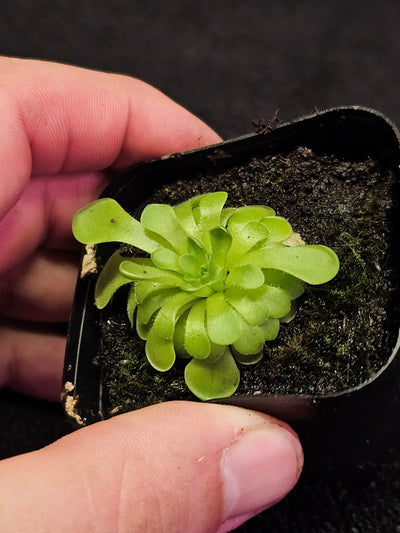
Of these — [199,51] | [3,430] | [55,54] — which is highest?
[199,51]

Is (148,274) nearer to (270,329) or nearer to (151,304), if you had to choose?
(151,304)

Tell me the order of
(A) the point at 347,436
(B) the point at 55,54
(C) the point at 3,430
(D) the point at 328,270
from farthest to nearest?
1. (B) the point at 55,54
2. (C) the point at 3,430
3. (A) the point at 347,436
4. (D) the point at 328,270

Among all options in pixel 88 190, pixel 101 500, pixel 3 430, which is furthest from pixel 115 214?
pixel 3 430

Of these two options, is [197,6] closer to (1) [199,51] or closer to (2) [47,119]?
(1) [199,51]

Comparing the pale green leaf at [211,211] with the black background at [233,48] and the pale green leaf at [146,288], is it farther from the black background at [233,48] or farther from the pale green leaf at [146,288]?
the black background at [233,48]

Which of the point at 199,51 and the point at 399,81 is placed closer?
the point at 399,81

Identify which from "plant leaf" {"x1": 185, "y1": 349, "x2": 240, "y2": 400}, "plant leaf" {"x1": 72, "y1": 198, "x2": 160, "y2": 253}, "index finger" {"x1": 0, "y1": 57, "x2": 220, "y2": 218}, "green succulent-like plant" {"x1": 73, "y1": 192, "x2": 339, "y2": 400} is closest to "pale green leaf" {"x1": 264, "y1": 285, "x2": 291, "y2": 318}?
"green succulent-like plant" {"x1": 73, "y1": 192, "x2": 339, "y2": 400}

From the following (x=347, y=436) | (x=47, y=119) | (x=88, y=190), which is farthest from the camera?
(x=88, y=190)

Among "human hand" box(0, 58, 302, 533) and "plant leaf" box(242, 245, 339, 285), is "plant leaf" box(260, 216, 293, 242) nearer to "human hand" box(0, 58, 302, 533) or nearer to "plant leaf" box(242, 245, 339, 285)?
"plant leaf" box(242, 245, 339, 285)
